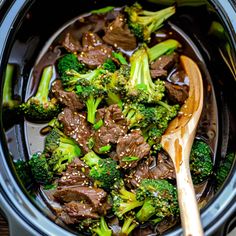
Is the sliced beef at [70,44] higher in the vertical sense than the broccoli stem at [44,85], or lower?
higher

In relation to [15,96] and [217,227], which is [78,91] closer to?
[15,96]

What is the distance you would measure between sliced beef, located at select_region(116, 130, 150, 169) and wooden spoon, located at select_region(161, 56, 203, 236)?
9 cm

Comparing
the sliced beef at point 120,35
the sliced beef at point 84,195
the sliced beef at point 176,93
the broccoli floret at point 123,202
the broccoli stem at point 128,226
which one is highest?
the sliced beef at point 120,35

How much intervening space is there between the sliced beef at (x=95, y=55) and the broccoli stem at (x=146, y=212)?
0.62 m

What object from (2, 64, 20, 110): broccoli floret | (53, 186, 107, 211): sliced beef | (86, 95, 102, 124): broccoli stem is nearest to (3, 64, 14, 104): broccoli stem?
(2, 64, 20, 110): broccoli floret

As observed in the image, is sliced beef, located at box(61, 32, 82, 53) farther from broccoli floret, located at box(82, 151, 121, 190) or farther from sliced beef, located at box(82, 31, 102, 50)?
broccoli floret, located at box(82, 151, 121, 190)

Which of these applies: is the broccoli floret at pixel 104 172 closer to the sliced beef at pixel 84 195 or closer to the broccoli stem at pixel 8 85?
the sliced beef at pixel 84 195

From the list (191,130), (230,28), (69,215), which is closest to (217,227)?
(191,130)

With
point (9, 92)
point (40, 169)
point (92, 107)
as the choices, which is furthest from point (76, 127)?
point (9, 92)

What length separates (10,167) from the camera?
2.28 m

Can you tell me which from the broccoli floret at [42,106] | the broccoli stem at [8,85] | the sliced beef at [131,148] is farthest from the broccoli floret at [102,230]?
the broccoli stem at [8,85]

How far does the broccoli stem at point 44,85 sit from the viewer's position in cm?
258

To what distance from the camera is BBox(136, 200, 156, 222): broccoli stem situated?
231 centimetres

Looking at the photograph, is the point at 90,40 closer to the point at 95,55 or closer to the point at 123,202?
the point at 95,55
